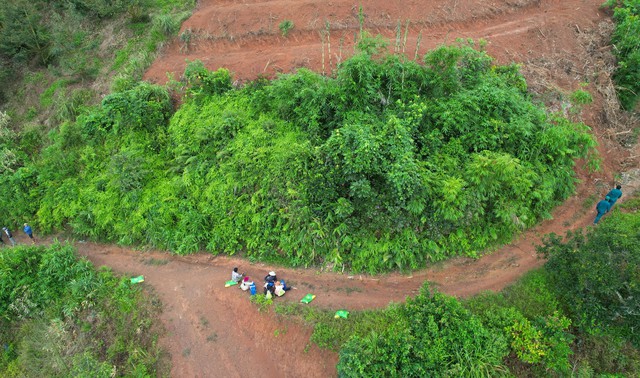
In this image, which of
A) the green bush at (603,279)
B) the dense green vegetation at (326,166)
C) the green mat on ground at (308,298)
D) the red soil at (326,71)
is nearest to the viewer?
the green bush at (603,279)

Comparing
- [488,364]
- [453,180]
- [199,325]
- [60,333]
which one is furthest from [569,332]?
[60,333]

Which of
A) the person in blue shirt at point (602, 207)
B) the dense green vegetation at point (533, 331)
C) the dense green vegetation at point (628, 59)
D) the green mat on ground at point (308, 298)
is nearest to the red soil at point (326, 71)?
the green mat on ground at point (308, 298)

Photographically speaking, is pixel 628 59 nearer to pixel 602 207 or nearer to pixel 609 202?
pixel 609 202

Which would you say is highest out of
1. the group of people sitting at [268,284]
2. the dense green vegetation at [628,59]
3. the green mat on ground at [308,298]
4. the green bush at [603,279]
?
the dense green vegetation at [628,59]

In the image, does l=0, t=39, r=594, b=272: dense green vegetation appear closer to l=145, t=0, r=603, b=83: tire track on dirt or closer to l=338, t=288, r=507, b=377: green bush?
l=145, t=0, r=603, b=83: tire track on dirt

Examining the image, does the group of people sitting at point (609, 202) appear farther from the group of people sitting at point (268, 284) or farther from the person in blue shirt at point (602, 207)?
the group of people sitting at point (268, 284)

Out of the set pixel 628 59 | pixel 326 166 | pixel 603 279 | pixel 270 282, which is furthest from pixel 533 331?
pixel 628 59

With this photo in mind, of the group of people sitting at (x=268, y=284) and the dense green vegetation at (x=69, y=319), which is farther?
the group of people sitting at (x=268, y=284)
